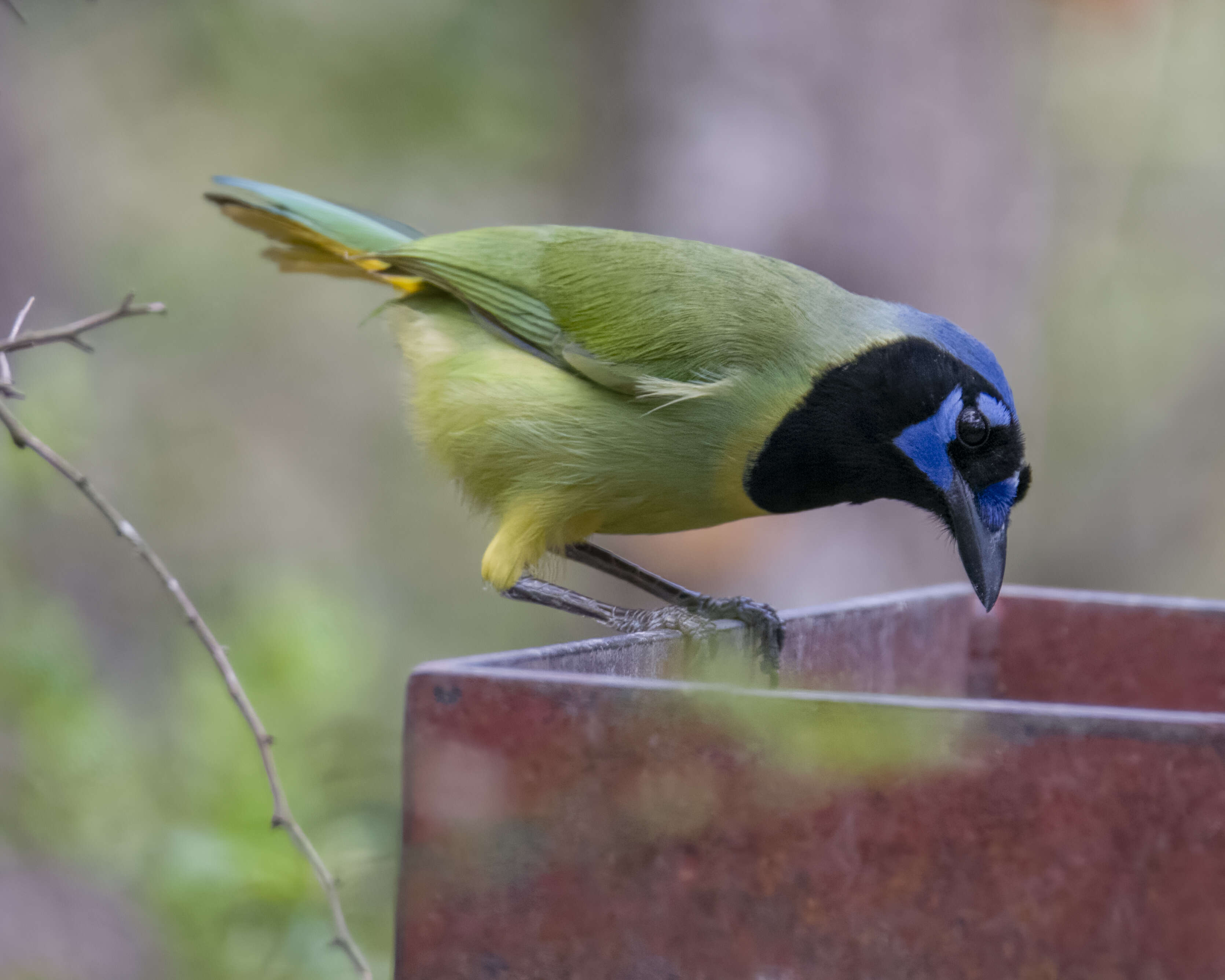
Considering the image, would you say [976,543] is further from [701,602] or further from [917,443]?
[701,602]

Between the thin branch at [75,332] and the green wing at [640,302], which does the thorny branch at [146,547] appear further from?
the green wing at [640,302]

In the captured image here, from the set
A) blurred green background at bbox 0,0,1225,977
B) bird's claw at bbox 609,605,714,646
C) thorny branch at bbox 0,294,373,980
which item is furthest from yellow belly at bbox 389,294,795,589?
thorny branch at bbox 0,294,373,980

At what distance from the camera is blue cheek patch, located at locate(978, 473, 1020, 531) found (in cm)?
285

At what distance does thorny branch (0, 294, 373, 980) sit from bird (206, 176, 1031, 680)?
0.89 meters

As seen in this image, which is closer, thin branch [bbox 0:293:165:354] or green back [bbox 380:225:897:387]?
thin branch [bbox 0:293:165:354]

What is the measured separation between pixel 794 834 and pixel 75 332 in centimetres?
128

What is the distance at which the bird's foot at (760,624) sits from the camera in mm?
2643

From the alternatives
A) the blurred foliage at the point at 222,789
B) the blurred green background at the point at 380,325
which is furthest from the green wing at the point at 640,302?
the blurred foliage at the point at 222,789

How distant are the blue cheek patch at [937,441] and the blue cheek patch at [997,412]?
6 centimetres

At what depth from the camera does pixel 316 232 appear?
3893mm

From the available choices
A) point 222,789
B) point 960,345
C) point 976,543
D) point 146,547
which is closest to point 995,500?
point 976,543

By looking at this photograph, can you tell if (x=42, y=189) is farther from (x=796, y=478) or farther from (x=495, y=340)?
(x=796, y=478)

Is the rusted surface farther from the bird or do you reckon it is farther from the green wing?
the green wing

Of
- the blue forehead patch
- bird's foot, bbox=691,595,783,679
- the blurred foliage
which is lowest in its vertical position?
the blurred foliage
